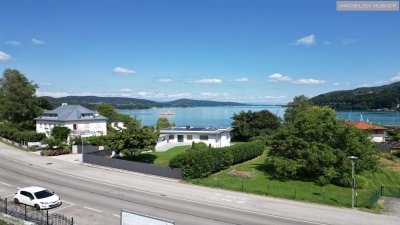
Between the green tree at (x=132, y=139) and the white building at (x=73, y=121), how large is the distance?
87.5ft

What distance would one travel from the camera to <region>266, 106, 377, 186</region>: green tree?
35.2 metres

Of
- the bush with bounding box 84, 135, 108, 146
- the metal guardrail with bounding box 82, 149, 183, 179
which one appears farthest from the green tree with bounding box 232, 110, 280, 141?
the metal guardrail with bounding box 82, 149, 183, 179

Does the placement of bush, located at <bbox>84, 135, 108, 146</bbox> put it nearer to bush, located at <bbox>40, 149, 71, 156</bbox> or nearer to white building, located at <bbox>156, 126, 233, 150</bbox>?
bush, located at <bbox>40, 149, 71, 156</bbox>

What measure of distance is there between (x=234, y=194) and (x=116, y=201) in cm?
1017

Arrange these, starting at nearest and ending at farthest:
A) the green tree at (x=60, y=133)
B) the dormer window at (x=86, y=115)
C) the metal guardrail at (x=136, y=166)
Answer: the metal guardrail at (x=136, y=166) → the green tree at (x=60, y=133) → the dormer window at (x=86, y=115)

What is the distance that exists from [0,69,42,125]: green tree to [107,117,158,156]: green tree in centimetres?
3912

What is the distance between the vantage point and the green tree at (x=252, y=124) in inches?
3083

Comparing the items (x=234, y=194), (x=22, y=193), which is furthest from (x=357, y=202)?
(x=22, y=193)

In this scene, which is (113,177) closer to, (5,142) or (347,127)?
(347,127)

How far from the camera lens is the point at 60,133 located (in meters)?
61.7

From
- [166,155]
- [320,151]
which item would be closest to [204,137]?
[166,155]

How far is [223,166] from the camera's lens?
40812mm

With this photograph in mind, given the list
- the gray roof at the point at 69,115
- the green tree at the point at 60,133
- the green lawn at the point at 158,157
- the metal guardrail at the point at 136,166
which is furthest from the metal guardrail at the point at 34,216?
the gray roof at the point at 69,115

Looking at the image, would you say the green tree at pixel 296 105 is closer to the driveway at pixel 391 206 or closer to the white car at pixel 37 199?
the driveway at pixel 391 206
